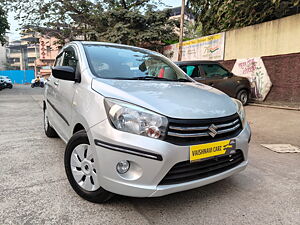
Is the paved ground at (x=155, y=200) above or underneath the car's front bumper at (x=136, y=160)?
underneath

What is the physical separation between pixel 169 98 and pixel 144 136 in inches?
19.3

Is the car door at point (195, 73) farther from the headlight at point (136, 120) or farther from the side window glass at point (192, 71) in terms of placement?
the headlight at point (136, 120)

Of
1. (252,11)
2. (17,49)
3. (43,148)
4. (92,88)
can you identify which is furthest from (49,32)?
(17,49)

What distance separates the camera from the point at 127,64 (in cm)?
296

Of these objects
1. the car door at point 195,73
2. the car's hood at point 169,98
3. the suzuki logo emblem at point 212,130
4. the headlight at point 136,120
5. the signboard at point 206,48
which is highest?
the signboard at point 206,48

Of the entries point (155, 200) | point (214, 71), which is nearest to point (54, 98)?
point (155, 200)

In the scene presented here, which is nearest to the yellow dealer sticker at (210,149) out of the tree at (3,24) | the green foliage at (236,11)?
the green foliage at (236,11)

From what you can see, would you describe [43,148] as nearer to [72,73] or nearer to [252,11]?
[72,73]

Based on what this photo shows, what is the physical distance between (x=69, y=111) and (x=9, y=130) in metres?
3.17

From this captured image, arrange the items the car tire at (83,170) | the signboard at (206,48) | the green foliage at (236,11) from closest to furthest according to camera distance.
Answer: the car tire at (83,170) → the green foliage at (236,11) → the signboard at (206,48)

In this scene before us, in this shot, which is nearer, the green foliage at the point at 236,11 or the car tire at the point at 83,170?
the car tire at the point at 83,170

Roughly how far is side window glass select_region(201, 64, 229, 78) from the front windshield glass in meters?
4.10

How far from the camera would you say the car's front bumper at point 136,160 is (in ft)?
5.97

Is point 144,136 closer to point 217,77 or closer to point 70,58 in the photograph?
point 70,58
